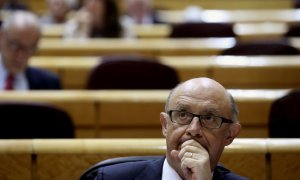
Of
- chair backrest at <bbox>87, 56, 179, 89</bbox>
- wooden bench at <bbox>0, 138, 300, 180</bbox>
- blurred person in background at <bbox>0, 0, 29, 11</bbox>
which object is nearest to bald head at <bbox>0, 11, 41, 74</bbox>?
chair backrest at <bbox>87, 56, 179, 89</bbox>

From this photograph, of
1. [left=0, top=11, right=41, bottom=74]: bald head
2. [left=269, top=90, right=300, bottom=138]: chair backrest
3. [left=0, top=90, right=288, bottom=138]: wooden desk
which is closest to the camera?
[left=269, top=90, right=300, bottom=138]: chair backrest

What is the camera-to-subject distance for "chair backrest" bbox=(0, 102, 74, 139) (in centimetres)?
209

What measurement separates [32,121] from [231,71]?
132 centimetres

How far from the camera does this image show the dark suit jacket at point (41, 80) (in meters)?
2.95

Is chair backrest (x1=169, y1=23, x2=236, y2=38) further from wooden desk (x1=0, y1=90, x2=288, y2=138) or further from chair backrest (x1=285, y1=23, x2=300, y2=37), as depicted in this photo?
wooden desk (x1=0, y1=90, x2=288, y2=138)

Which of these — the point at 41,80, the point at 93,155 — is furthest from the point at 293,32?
the point at 93,155

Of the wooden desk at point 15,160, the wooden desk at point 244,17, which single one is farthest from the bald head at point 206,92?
the wooden desk at point 244,17

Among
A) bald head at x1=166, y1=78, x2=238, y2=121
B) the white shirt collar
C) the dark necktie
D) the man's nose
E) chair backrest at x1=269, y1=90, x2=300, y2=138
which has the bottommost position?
the dark necktie

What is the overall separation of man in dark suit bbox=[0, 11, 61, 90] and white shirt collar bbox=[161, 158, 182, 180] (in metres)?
1.50

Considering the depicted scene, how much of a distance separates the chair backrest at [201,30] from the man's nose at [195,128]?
3063 millimetres

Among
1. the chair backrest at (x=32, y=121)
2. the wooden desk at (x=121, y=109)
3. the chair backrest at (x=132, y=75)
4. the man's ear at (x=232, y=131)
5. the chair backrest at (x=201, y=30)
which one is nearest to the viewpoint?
the man's ear at (x=232, y=131)

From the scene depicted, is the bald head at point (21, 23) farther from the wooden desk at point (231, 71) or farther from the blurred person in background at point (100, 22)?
the blurred person in background at point (100, 22)

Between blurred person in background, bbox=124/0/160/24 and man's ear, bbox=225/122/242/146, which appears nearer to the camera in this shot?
man's ear, bbox=225/122/242/146

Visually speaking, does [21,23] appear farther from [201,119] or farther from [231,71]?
[201,119]
